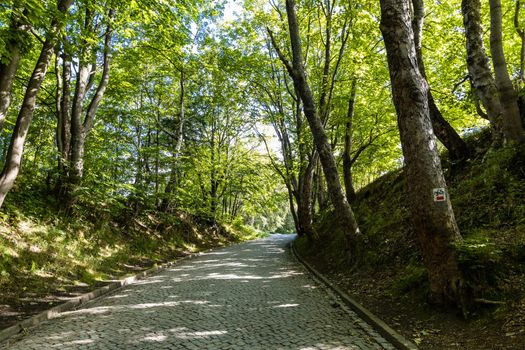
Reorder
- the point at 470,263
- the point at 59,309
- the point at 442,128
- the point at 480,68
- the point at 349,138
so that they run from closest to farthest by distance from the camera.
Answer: the point at 470,263, the point at 59,309, the point at 480,68, the point at 442,128, the point at 349,138

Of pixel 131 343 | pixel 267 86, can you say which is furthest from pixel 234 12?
pixel 131 343

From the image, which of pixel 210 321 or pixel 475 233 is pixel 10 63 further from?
pixel 475 233

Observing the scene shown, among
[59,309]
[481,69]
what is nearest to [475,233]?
[481,69]

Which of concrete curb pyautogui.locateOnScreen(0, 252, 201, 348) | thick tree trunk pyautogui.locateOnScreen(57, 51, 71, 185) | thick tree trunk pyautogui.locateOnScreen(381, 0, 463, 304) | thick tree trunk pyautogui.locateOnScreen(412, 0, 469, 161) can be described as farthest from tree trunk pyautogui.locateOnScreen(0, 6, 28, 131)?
thick tree trunk pyautogui.locateOnScreen(412, 0, 469, 161)

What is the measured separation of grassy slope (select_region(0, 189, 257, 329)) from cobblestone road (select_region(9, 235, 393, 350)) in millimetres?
1122

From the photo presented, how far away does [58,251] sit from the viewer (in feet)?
33.2

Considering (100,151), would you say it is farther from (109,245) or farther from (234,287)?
(234,287)

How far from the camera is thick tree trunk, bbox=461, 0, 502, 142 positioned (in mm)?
8680

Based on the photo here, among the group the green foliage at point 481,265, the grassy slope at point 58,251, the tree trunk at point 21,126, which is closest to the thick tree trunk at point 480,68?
the green foliage at point 481,265

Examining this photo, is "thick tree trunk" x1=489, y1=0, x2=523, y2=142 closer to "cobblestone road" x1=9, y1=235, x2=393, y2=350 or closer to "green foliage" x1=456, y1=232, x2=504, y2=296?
"green foliage" x1=456, y1=232, x2=504, y2=296

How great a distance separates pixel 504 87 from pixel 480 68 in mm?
1328

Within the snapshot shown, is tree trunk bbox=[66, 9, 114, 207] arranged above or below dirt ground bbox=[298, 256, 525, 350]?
above

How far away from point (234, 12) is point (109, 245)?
494 inches

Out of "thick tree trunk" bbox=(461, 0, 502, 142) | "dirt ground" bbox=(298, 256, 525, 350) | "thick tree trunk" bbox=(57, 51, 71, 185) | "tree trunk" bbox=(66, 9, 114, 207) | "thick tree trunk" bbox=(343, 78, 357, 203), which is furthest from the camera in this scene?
"thick tree trunk" bbox=(343, 78, 357, 203)
